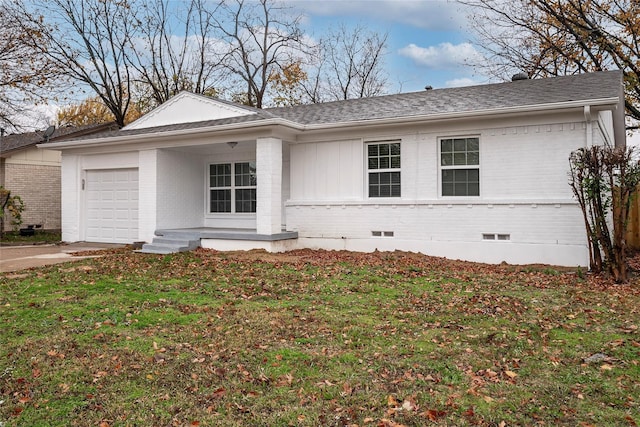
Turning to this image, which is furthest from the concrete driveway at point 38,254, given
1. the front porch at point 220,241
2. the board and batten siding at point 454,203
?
the board and batten siding at point 454,203

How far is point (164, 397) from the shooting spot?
3.77 metres

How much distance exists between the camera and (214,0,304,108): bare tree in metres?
27.8

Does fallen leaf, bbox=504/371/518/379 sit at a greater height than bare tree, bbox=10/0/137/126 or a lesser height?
lesser

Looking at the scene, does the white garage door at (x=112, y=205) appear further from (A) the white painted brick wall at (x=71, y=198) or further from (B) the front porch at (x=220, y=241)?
(B) the front porch at (x=220, y=241)

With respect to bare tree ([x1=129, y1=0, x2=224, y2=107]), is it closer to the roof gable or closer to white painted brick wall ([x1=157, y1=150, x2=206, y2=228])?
the roof gable

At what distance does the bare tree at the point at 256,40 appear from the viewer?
27.8 m

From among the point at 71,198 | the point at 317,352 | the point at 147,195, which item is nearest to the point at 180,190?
the point at 147,195

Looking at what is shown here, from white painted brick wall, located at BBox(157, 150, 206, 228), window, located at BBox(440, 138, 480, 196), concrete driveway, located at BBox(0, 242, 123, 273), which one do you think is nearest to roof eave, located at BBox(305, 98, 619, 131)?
window, located at BBox(440, 138, 480, 196)

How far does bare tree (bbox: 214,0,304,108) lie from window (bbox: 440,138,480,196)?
19381 millimetres

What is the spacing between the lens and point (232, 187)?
1484cm

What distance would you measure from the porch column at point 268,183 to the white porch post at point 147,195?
11.7 feet

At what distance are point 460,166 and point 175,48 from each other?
2081 cm

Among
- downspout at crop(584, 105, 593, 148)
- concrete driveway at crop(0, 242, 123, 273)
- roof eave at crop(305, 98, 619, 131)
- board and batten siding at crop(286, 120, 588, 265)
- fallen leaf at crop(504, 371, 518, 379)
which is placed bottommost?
fallen leaf at crop(504, 371, 518, 379)

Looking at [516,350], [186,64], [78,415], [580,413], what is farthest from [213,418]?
[186,64]
